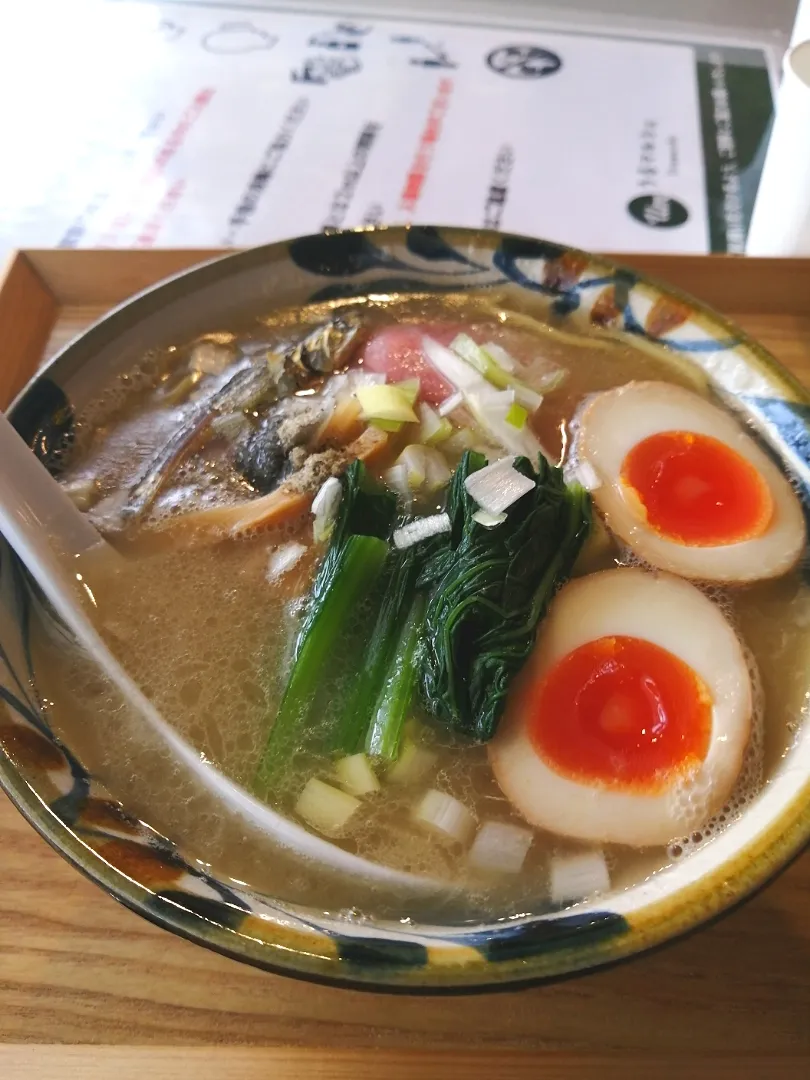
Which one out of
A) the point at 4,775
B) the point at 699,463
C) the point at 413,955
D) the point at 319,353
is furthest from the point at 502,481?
the point at 4,775

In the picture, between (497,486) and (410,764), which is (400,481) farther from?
(410,764)

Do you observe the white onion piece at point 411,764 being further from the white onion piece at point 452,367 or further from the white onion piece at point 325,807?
the white onion piece at point 452,367

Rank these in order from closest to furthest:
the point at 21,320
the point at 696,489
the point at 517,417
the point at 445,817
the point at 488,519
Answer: the point at 445,817 < the point at 488,519 < the point at 696,489 < the point at 517,417 < the point at 21,320

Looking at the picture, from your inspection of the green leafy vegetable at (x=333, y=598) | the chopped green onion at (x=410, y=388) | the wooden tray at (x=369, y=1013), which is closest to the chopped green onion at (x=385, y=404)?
the chopped green onion at (x=410, y=388)

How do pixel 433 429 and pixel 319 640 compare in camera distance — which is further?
pixel 433 429

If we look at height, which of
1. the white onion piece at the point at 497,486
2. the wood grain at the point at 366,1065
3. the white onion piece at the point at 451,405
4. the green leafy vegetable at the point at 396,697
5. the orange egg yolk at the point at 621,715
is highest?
the white onion piece at the point at 497,486

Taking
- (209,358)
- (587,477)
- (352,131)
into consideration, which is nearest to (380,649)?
(587,477)

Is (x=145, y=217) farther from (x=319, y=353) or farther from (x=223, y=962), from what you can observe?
(x=223, y=962)
